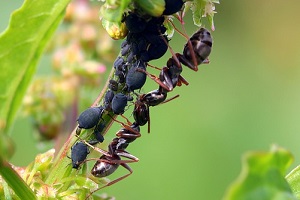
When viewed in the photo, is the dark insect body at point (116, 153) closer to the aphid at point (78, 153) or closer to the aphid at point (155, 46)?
the aphid at point (78, 153)

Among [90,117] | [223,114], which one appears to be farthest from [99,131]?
[223,114]

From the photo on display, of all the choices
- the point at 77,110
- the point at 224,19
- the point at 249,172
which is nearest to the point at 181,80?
the point at 249,172

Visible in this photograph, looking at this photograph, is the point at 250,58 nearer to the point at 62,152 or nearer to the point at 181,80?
the point at 181,80

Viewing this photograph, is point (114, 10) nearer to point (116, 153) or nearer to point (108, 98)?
point (108, 98)

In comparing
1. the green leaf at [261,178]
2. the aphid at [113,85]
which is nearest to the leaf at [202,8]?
the aphid at [113,85]

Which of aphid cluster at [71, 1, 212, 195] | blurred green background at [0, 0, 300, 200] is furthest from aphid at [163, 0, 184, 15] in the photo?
blurred green background at [0, 0, 300, 200]

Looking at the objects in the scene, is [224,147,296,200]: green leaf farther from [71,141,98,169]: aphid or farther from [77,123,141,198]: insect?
[77,123,141,198]: insect
